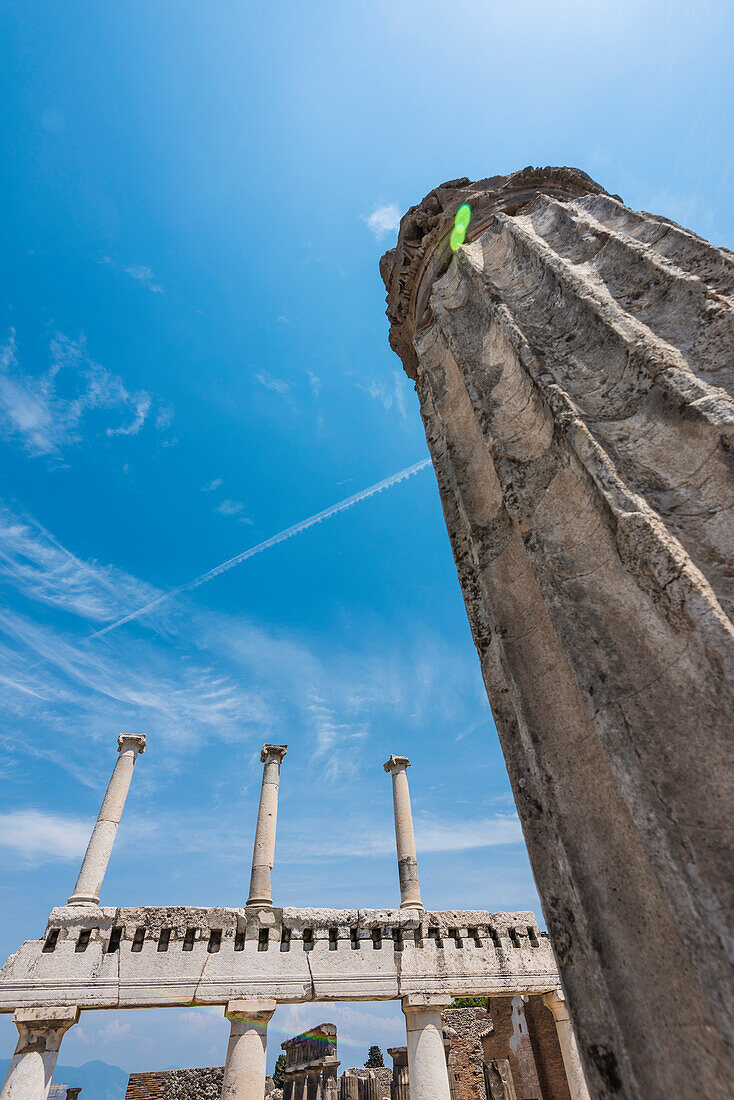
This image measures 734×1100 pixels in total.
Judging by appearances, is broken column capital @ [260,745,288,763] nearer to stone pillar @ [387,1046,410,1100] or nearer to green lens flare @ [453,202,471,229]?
stone pillar @ [387,1046,410,1100]

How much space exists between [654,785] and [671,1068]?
547 millimetres

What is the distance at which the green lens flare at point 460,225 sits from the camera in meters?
3.91

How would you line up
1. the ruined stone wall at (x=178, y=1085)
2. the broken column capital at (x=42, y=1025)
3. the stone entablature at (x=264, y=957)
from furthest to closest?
the ruined stone wall at (x=178, y=1085), the stone entablature at (x=264, y=957), the broken column capital at (x=42, y=1025)

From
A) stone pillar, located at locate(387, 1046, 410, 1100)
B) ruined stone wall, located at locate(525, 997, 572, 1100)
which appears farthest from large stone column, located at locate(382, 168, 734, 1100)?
stone pillar, located at locate(387, 1046, 410, 1100)

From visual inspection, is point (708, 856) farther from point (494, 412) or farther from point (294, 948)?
point (294, 948)

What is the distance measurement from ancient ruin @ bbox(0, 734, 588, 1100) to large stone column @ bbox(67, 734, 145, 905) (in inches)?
1.3

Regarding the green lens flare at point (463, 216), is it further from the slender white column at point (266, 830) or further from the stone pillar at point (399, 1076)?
the stone pillar at point (399, 1076)

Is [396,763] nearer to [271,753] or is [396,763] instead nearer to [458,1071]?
[271,753]

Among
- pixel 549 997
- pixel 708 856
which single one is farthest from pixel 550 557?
pixel 549 997

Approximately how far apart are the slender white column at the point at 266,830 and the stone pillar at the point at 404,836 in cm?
278

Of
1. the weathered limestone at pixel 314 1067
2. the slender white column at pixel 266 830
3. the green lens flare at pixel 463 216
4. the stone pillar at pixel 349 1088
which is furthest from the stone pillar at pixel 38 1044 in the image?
the green lens flare at pixel 463 216

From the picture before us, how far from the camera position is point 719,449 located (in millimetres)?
1534

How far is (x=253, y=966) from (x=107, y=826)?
13.5ft

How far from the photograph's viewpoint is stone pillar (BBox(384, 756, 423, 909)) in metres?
11.4
